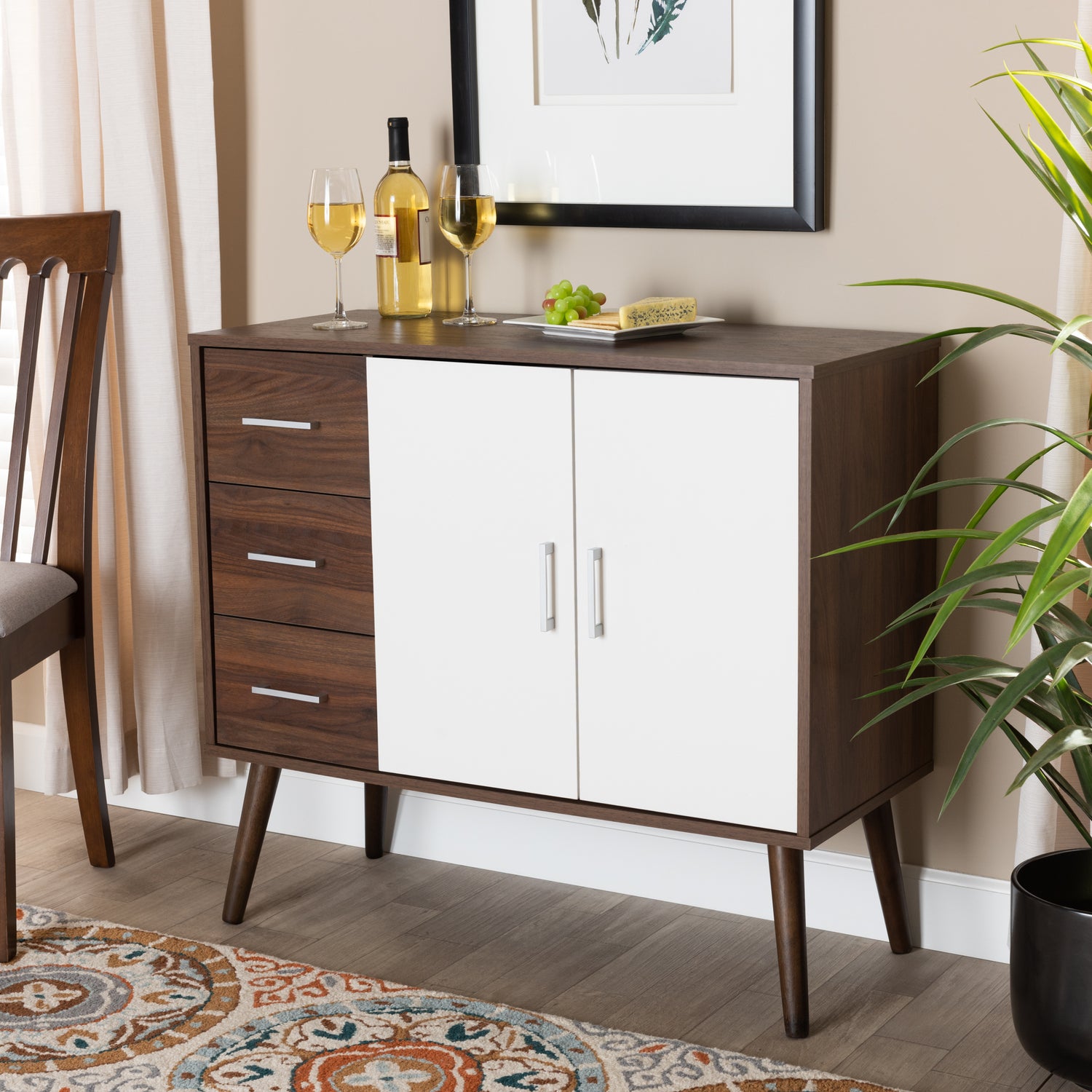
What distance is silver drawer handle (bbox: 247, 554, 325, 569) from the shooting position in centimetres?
219

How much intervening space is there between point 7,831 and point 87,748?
0.31m

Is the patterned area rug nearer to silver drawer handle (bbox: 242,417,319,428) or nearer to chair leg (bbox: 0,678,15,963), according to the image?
chair leg (bbox: 0,678,15,963)

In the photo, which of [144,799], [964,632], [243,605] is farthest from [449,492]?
[144,799]

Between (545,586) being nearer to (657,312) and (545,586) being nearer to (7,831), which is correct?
(657,312)

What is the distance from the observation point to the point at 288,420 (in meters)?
2.18

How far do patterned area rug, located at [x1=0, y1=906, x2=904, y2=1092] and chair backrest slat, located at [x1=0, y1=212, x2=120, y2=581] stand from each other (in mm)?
662

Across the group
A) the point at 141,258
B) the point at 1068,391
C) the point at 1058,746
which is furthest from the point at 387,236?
the point at 1058,746

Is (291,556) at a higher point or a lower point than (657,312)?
lower

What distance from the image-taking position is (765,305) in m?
2.23

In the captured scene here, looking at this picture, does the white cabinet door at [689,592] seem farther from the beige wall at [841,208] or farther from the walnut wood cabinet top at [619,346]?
the beige wall at [841,208]

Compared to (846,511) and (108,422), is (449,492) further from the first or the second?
(108,422)

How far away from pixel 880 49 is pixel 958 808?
1050mm

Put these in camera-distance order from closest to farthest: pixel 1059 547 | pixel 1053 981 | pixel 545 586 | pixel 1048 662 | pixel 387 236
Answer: pixel 1059 547, pixel 1048 662, pixel 1053 981, pixel 545 586, pixel 387 236

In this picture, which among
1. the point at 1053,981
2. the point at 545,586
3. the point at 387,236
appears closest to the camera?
the point at 1053,981
